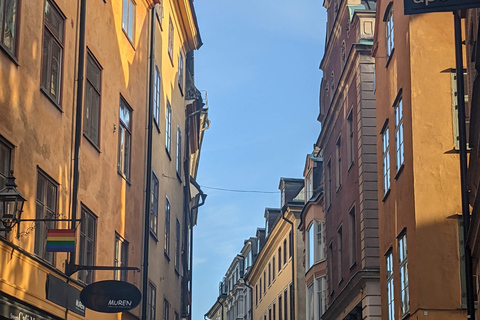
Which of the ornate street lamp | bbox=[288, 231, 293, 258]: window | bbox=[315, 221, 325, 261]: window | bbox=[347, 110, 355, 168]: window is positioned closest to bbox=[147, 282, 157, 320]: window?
bbox=[347, 110, 355, 168]: window

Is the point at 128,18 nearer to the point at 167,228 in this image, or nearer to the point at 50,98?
the point at 50,98

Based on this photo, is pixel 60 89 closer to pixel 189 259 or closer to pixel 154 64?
pixel 154 64

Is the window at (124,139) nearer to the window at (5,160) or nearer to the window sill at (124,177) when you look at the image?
the window sill at (124,177)

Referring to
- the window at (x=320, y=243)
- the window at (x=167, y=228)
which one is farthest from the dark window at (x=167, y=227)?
the window at (x=320, y=243)

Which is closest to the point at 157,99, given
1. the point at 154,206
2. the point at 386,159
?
the point at 154,206

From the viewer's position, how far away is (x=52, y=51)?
54.5 feet

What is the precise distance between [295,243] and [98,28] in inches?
1128

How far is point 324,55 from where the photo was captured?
3559 centimetres

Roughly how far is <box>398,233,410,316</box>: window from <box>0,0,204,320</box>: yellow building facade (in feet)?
22.4

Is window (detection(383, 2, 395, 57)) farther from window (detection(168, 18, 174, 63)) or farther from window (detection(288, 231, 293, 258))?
window (detection(288, 231, 293, 258))

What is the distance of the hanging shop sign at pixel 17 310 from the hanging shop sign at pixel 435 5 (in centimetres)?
757

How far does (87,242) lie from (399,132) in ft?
25.3

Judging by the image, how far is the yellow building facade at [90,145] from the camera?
1445 centimetres

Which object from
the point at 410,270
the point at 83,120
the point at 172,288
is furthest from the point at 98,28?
the point at 172,288
